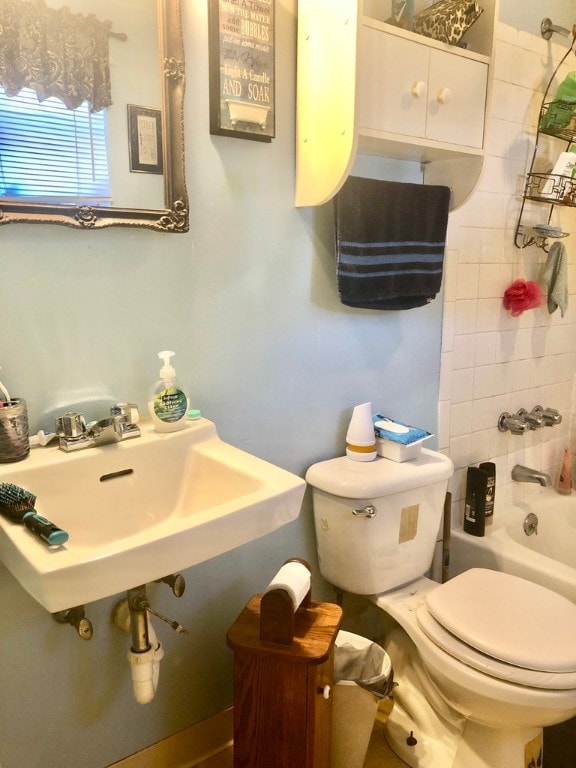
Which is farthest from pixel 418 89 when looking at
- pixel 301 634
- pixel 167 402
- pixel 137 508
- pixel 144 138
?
pixel 301 634

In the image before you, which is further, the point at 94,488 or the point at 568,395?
the point at 568,395

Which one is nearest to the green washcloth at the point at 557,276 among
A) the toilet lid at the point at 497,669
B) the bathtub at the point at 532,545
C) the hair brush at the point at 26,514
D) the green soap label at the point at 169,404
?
the bathtub at the point at 532,545

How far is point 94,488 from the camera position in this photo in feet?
3.82

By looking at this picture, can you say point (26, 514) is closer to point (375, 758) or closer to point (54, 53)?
point (54, 53)

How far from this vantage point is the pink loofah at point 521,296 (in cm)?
201

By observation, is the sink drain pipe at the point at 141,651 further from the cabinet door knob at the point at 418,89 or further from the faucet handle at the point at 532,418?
the faucet handle at the point at 532,418

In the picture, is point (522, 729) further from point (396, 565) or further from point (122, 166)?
point (122, 166)

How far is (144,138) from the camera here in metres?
1.22

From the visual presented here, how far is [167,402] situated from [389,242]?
0.76 m

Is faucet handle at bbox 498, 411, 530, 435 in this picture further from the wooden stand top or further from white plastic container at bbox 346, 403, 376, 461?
the wooden stand top

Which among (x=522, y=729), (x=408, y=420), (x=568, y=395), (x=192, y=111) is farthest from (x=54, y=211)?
(x=568, y=395)

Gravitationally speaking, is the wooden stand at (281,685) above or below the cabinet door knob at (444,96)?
below

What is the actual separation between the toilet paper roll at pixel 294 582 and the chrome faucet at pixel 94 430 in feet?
1.45

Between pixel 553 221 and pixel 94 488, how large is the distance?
1868 mm
